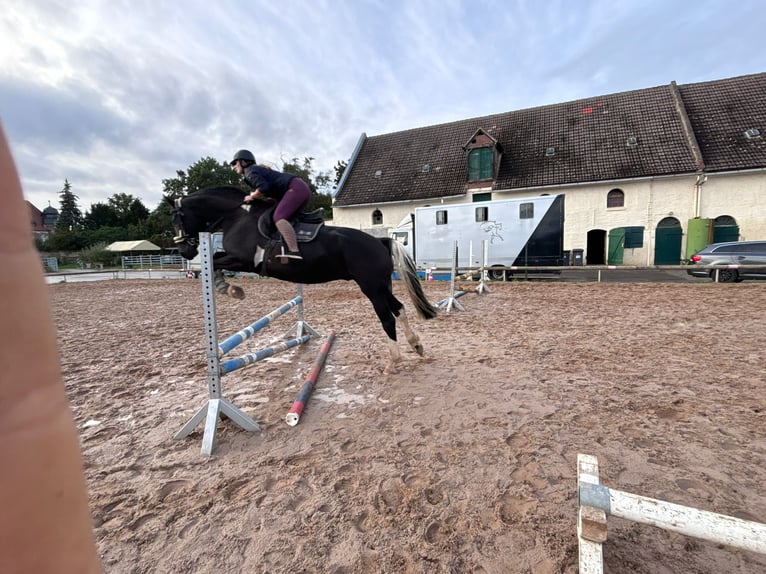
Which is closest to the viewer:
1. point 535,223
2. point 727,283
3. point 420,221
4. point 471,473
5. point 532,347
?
point 471,473

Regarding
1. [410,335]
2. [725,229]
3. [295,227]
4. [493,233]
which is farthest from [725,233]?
[295,227]

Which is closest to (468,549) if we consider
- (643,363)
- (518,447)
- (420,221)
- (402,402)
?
(518,447)

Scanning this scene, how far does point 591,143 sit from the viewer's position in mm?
18266

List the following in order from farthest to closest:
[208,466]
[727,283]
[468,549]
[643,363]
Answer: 1. [727,283]
2. [643,363]
3. [208,466]
4. [468,549]

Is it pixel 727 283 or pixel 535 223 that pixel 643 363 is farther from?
pixel 535 223

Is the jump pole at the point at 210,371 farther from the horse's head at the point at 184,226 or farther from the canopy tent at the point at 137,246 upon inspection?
the canopy tent at the point at 137,246

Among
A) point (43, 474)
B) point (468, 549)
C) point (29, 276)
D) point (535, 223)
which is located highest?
point (535, 223)

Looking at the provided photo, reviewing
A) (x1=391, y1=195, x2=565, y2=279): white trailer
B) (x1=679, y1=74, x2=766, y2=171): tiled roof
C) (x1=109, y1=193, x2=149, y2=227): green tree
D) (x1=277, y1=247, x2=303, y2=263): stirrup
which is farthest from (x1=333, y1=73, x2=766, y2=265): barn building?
(x1=109, y1=193, x2=149, y2=227): green tree

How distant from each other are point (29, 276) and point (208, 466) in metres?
2.44

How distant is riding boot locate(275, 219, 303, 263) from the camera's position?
367 centimetres

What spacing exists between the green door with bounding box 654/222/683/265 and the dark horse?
1818 centimetres

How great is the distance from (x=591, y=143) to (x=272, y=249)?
20.1 m

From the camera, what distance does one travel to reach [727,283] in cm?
980

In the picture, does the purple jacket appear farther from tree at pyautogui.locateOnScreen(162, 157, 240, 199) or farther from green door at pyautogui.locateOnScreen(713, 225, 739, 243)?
tree at pyautogui.locateOnScreen(162, 157, 240, 199)
